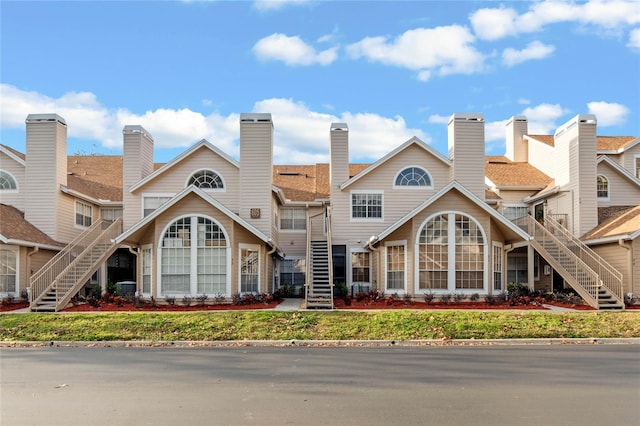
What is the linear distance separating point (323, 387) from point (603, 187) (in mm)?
23461

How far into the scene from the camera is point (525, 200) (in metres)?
30.4

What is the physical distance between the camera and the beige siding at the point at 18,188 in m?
27.3

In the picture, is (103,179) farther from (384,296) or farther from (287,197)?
(384,296)

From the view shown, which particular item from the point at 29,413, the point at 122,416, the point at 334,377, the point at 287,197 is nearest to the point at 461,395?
the point at 334,377

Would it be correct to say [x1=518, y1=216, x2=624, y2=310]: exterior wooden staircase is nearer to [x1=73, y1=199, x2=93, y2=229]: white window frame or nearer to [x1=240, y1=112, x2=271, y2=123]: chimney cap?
[x1=240, y1=112, x2=271, y2=123]: chimney cap

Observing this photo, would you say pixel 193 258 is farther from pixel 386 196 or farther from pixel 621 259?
pixel 621 259

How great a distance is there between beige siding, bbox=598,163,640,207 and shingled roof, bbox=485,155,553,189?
2555 millimetres

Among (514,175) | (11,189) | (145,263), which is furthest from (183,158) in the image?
(514,175)

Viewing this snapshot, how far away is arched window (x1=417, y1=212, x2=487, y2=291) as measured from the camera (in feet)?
77.4

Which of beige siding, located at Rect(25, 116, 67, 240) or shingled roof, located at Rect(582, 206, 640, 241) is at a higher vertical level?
beige siding, located at Rect(25, 116, 67, 240)

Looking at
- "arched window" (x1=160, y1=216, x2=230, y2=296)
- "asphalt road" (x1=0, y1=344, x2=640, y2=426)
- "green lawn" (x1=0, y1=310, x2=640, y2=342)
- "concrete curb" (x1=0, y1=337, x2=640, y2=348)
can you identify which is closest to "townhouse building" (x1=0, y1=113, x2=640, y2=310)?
"arched window" (x1=160, y1=216, x2=230, y2=296)

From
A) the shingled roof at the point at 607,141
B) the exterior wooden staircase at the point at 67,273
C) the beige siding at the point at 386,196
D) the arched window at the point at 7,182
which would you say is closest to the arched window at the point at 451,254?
the beige siding at the point at 386,196

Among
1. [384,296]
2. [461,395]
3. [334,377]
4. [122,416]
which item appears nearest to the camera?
[122,416]

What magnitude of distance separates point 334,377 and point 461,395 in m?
2.49
